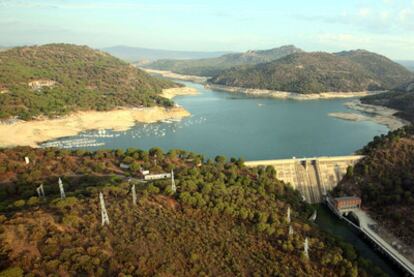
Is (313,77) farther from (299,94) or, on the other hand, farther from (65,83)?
(65,83)

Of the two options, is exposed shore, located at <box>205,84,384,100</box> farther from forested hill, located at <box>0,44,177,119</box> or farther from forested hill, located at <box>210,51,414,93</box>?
forested hill, located at <box>0,44,177,119</box>

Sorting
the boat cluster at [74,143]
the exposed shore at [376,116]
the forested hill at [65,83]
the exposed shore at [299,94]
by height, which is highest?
the forested hill at [65,83]

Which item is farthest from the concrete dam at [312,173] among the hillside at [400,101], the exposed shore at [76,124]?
the hillside at [400,101]

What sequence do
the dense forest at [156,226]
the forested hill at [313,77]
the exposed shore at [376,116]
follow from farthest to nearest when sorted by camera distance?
1. the forested hill at [313,77]
2. the exposed shore at [376,116]
3. the dense forest at [156,226]

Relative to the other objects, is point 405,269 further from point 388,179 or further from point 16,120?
point 16,120

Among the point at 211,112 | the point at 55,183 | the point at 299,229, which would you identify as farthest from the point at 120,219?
the point at 211,112

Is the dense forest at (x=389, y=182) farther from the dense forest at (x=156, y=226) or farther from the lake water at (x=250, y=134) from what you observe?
→ the lake water at (x=250, y=134)

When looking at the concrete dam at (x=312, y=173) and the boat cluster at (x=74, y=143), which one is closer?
the concrete dam at (x=312, y=173)
